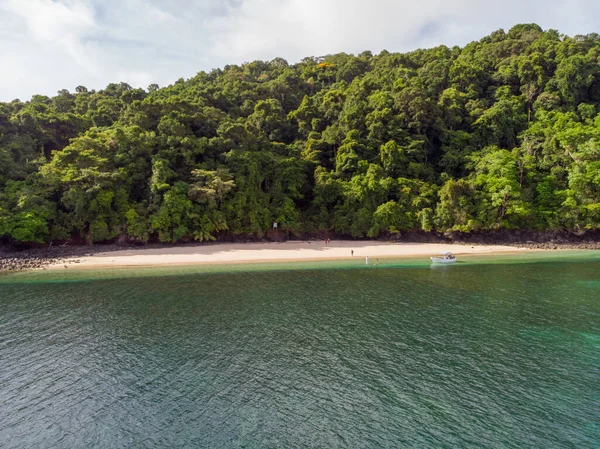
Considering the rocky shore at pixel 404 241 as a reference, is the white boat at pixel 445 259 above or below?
below

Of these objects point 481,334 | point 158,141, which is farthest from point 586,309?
point 158,141

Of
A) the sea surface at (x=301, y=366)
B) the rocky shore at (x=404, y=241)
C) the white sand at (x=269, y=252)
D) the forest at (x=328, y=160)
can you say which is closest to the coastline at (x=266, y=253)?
the white sand at (x=269, y=252)

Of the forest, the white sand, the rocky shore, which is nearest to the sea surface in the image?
the white sand

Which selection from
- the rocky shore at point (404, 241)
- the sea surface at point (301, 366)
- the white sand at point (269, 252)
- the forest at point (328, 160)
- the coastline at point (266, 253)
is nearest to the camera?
the sea surface at point (301, 366)

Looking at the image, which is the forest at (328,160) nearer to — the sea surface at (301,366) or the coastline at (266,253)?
the coastline at (266,253)

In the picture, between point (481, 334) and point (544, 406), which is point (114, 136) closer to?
point (481, 334)

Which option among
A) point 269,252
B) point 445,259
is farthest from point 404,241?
point 269,252

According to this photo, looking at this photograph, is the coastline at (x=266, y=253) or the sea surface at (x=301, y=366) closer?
the sea surface at (x=301, y=366)
